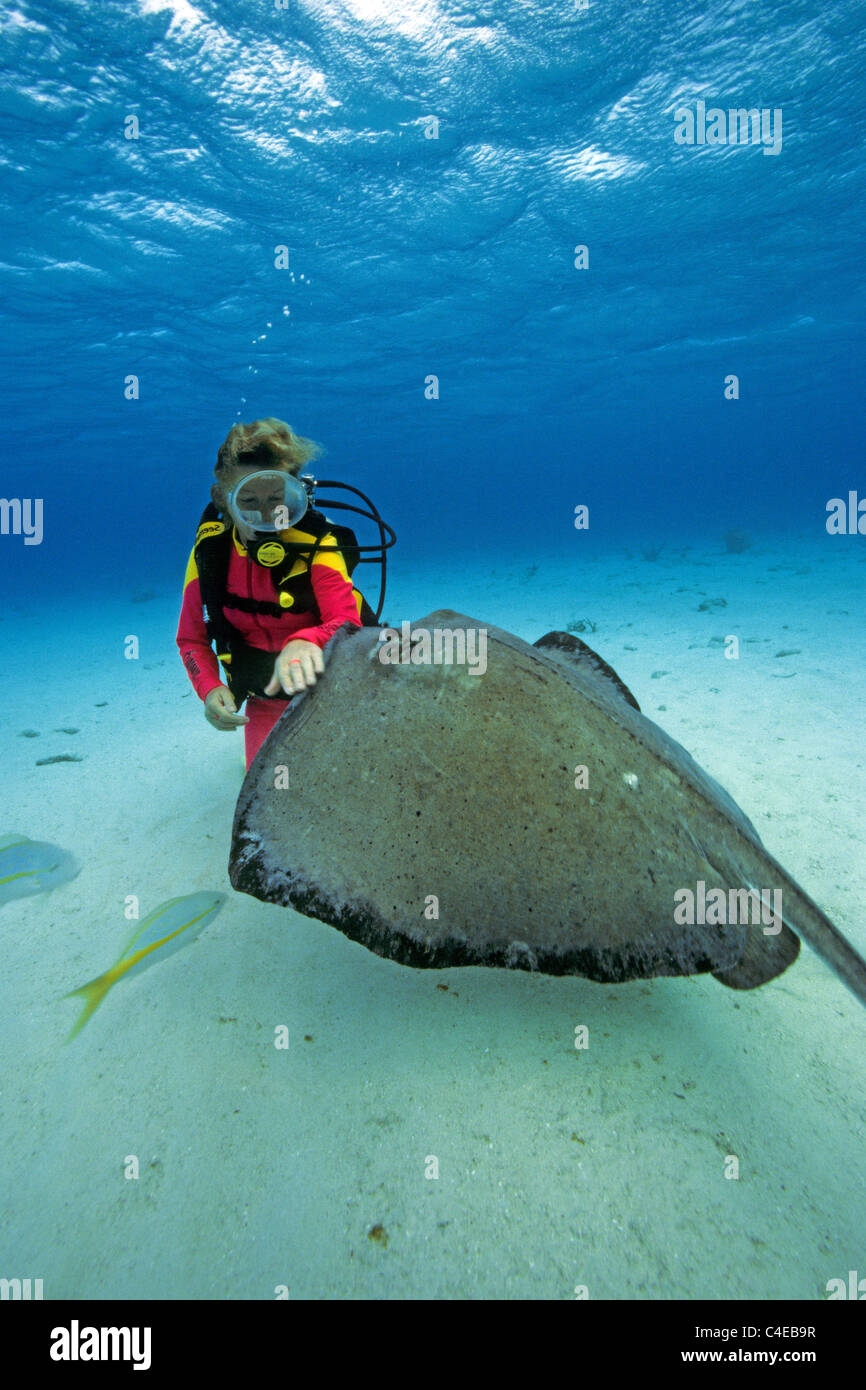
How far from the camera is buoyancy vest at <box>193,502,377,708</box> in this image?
3.89 metres

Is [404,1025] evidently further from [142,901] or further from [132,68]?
[132,68]

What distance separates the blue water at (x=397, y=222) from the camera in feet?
35.6

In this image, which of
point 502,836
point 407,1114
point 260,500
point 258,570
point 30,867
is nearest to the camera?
point 502,836

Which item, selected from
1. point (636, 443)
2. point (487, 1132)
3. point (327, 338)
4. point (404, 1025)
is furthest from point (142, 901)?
point (636, 443)

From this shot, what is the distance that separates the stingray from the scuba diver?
44.2 inches

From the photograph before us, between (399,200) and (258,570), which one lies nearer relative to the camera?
(258,570)

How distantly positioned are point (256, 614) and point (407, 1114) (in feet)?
10.4

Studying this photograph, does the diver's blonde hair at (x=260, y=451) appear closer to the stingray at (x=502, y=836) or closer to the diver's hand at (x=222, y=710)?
the diver's hand at (x=222, y=710)

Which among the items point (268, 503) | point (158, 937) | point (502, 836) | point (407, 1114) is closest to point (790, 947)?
point (502, 836)

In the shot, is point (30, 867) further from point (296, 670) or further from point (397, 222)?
point (397, 222)

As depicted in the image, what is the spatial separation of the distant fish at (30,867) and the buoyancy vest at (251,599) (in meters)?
1.94

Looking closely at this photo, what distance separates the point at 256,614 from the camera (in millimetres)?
4199

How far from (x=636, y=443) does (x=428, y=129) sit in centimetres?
7772

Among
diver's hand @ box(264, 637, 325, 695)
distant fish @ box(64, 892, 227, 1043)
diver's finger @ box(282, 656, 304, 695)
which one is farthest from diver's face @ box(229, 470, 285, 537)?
distant fish @ box(64, 892, 227, 1043)
